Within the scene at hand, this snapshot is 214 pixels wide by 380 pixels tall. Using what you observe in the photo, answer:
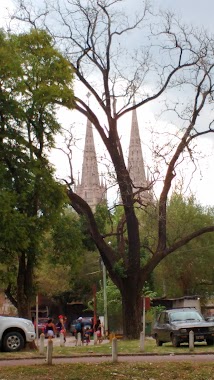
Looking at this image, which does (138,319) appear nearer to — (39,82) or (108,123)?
(108,123)

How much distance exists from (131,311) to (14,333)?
27.8ft

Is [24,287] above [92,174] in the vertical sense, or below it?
below

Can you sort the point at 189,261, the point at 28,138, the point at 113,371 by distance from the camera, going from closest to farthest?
1. the point at 113,371
2. the point at 28,138
3. the point at 189,261

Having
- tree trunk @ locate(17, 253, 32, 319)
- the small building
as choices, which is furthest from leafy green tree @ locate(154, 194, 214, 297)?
tree trunk @ locate(17, 253, 32, 319)

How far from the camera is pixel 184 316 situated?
23.5 m

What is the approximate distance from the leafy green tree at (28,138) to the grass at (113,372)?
438 cm

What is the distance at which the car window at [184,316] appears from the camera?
23.2m

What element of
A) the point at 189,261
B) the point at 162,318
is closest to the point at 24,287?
the point at 162,318

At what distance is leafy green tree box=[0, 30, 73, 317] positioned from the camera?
17172 millimetres

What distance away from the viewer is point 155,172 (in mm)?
25828

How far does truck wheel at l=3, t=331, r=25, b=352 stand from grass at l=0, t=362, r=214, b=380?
6.10 m

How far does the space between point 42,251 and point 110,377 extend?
8.79m

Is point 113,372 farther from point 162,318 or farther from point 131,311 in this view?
point 131,311

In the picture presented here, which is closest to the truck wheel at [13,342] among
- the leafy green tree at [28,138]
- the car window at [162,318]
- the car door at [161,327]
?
the leafy green tree at [28,138]
